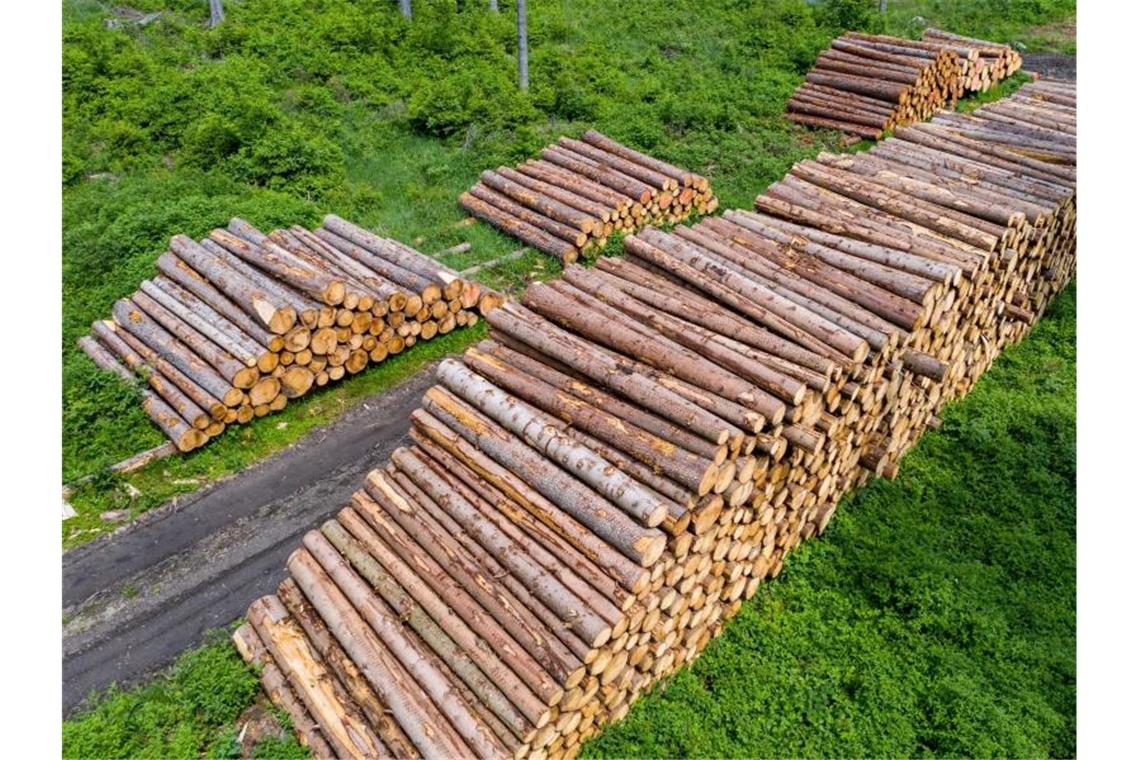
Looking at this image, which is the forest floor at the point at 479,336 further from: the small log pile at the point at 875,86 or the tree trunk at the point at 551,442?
the tree trunk at the point at 551,442

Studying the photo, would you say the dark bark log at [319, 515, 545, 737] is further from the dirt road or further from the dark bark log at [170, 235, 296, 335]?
the dark bark log at [170, 235, 296, 335]

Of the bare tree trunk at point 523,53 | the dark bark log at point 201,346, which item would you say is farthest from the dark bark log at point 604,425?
the bare tree trunk at point 523,53

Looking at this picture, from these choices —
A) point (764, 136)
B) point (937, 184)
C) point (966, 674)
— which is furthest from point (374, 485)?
point (764, 136)

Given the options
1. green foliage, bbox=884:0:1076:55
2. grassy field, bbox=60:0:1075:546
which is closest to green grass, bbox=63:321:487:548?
grassy field, bbox=60:0:1075:546

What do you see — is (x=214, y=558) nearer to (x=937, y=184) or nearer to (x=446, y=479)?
(x=446, y=479)

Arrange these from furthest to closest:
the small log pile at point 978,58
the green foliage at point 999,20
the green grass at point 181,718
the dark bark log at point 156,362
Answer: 1. the green foliage at point 999,20
2. the small log pile at point 978,58
3. the dark bark log at point 156,362
4. the green grass at point 181,718

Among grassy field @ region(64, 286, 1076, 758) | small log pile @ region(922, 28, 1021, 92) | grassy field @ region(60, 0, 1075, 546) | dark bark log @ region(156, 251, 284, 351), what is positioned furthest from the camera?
small log pile @ region(922, 28, 1021, 92)

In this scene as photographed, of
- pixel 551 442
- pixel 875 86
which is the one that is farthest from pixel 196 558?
pixel 875 86

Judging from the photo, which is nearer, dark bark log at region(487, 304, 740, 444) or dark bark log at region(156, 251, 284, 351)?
dark bark log at region(487, 304, 740, 444)
